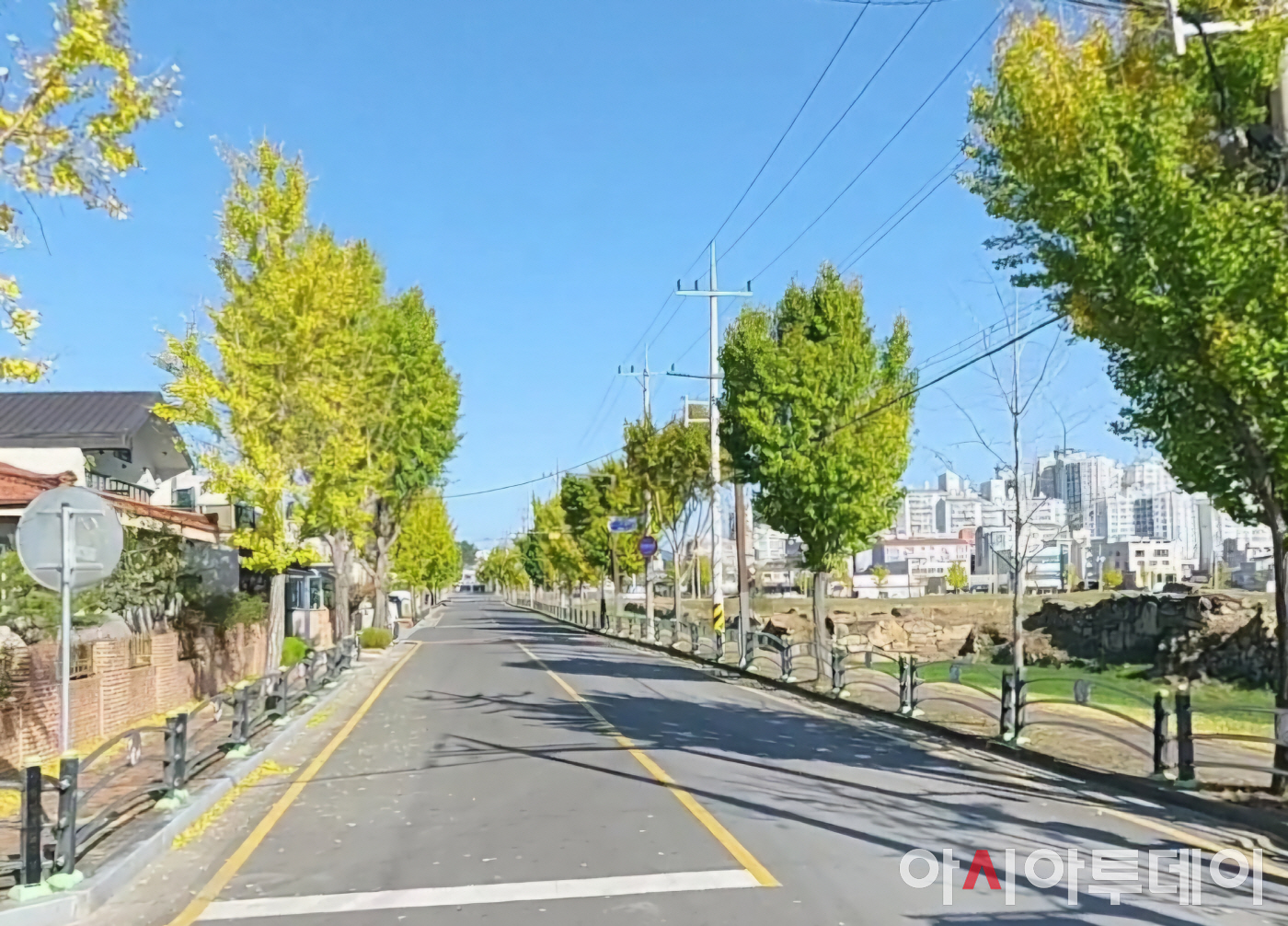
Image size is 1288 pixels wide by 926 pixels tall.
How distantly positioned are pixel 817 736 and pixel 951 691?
5.89 meters

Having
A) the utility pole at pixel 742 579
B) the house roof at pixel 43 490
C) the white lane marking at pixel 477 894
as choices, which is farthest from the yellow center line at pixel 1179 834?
the utility pole at pixel 742 579

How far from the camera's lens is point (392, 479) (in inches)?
1764

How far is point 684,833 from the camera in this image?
1038cm

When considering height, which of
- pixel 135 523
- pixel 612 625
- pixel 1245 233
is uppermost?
pixel 1245 233

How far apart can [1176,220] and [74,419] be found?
34273 millimetres

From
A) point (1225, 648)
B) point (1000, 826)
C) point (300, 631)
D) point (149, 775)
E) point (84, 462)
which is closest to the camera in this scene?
point (1000, 826)

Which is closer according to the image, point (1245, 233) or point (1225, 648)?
point (1245, 233)

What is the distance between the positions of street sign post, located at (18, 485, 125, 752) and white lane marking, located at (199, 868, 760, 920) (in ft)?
7.45

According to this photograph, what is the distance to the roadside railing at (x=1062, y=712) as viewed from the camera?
42.4 feet

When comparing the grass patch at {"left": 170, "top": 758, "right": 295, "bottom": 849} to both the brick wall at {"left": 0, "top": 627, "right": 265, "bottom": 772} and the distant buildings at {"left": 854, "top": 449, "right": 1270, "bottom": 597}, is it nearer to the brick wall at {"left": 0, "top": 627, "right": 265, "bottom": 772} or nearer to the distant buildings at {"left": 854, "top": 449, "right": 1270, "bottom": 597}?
the brick wall at {"left": 0, "top": 627, "right": 265, "bottom": 772}

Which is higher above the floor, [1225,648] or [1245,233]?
[1245,233]

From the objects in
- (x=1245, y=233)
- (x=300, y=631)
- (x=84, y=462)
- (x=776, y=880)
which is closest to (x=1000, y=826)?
(x=776, y=880)

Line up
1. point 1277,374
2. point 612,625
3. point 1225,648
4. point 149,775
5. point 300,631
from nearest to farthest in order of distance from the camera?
point 1277,374, point 149,775, point 1225,648, point 300,631, point 612,625

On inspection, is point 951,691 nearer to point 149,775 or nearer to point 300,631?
point 149,775
